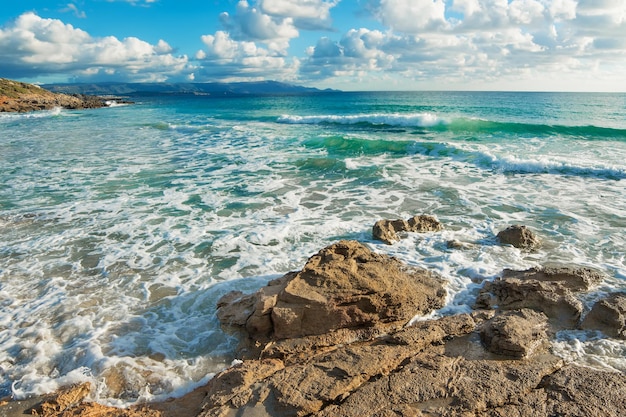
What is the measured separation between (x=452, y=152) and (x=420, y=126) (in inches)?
497

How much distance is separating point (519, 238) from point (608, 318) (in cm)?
256

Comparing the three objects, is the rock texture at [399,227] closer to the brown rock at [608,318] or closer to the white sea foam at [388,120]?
the brown rock at [608,318]

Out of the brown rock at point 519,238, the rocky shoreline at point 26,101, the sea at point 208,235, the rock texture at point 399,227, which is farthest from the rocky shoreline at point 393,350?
the rocky shoreline at point 26,101

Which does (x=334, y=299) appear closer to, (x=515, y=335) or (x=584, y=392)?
(x=515, y=335)

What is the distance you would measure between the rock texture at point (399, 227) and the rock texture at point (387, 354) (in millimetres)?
1931

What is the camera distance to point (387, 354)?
3.84m

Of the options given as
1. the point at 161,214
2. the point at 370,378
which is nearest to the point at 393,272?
the point at 370,378

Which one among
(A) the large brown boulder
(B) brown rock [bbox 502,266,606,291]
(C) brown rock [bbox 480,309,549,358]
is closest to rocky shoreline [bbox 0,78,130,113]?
(A) the large brown boulder

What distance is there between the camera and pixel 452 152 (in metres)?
18.0

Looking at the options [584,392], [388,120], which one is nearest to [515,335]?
[584,392]

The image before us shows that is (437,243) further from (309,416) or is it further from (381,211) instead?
(309,416)

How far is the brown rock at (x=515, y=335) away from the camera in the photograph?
13.0 ft

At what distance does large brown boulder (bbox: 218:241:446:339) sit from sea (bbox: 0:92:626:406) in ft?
1.35

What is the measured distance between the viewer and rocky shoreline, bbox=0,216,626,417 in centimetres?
325
